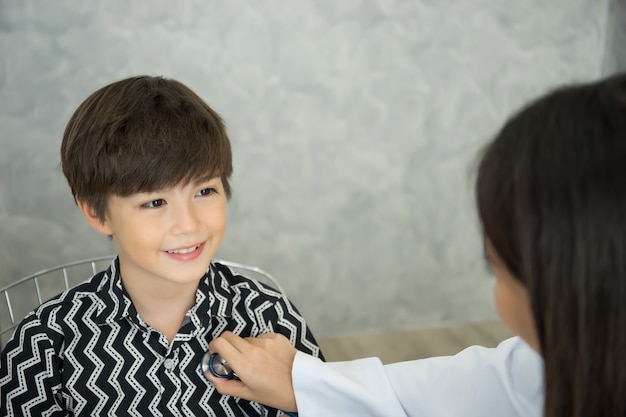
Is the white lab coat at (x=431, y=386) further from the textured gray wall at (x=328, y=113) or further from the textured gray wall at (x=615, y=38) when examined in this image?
the textured gray wall at (x=615, y=38)

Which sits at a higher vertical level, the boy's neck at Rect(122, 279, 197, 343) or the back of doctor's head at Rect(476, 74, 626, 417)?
the back of doctor's head at Rect(476, 74, 626, 417)

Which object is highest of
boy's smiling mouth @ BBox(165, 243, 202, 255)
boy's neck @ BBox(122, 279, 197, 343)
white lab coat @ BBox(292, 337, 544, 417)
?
boy's smiling mouth @ BBox(165, 243, 202, 255)

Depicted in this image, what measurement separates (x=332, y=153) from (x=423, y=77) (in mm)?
432

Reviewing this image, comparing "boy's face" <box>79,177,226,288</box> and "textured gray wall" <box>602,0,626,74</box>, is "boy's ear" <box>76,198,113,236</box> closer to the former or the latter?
"boy's face" <box>79,177,226,288</box>

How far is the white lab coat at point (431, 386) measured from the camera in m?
Result: 1.15

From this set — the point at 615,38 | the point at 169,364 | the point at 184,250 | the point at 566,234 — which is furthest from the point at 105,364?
the point at 615,38

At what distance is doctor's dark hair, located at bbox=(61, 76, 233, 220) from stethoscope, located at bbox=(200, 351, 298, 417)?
0.31m

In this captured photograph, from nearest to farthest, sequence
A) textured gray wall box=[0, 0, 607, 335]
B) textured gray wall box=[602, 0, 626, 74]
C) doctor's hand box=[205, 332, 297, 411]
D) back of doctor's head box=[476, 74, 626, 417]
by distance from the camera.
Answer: back of doctor's head box=[476, 74, 626, 417]
doctor's hand box=[205, 332, 297, 411]
textured gray wall box=[0, 0, 607, 335]
textured gray wall box=[602, 0, 626, 74]

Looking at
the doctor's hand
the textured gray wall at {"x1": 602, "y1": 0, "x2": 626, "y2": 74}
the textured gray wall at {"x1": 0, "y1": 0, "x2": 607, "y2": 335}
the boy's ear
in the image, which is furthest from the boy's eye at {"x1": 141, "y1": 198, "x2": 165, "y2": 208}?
the textured gray wall at {"x1": 602, "y1": 0, "x2": 626, "y2": 74}

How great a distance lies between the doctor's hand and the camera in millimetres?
1137

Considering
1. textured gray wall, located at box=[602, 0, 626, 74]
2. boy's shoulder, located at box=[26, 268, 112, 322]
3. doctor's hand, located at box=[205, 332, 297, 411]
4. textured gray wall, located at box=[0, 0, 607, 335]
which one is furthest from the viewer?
textured gray wall, located at box=[602, 0, 626, 74]

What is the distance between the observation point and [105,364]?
123 cm

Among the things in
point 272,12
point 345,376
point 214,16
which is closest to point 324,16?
point 272,12

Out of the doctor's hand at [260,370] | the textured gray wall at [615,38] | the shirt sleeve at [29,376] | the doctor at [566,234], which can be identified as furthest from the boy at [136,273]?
the textured gray wall at [615,38]
